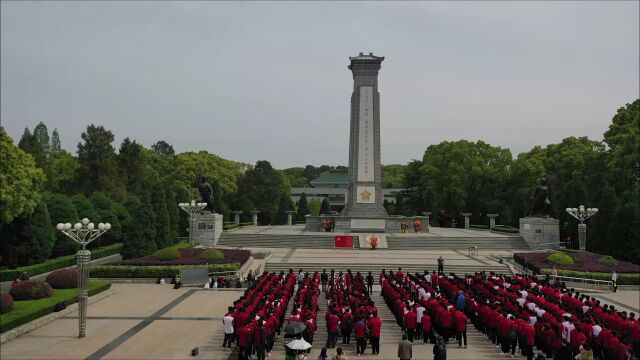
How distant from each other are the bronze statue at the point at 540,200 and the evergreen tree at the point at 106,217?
31695 mm

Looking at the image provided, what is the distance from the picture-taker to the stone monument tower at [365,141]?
1774 inches

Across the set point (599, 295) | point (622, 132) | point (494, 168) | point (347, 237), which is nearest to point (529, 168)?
point (494, 168)

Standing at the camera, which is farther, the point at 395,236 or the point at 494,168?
the point at 494,168

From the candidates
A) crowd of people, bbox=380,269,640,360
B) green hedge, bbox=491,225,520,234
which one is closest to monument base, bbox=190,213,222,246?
crowd of people, bbox=380,269,640,360

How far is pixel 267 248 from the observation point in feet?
126

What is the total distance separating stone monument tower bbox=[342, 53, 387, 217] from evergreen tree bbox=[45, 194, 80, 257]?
2176cm

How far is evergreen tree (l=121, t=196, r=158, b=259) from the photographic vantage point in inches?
1168

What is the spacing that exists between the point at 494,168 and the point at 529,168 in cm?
504

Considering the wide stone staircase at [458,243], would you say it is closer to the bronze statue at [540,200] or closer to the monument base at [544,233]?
the monument base at [544,233]

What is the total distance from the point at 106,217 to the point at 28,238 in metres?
11.4

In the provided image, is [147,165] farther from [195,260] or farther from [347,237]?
[195,260]

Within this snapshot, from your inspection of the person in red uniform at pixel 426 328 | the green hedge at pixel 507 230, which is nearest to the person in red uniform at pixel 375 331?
the person in red uniform at pixel 426 328

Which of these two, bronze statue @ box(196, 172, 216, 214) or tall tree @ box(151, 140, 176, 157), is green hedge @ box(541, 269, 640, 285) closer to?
bronze statue @ box(196, 172, 216, 214)

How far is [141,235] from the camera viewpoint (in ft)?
98.2
